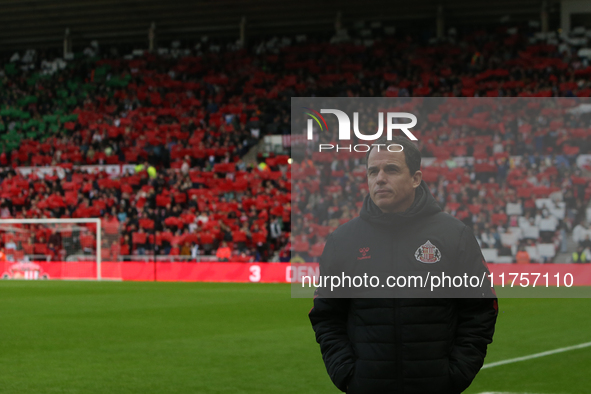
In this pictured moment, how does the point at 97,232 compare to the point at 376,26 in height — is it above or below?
below

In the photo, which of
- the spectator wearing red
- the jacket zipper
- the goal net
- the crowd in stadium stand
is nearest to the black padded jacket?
the jacket zipper

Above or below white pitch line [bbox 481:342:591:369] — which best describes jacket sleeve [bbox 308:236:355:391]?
above

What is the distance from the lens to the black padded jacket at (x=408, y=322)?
11.9 feet

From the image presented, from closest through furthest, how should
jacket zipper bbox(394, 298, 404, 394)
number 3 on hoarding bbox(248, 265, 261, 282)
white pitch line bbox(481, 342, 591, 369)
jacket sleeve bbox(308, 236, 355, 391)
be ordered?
Result: jacket zipper bbox(394, 298, 404, 394)
jacket sleeve bbox(308, 236, 355, 391)
white pitch line bbox(481, 342, 591, 369)
number 3 on hoarding bbox(248, 265, 261, 282)

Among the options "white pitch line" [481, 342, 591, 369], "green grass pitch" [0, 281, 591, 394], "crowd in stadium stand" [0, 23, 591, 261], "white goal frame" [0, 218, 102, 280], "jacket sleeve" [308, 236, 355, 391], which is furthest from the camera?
"crowd in stadium stand" [0, 23, 591, 261]

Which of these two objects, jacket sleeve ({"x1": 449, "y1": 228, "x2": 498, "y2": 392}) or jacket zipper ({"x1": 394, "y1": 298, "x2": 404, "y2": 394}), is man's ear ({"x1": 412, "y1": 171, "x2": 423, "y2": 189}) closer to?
jacket sleeve ({"x1": 449, "y1": 228, "x2": 498, "y2": 392})

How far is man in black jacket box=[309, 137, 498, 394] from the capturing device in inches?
143

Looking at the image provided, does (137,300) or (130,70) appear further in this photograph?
(130,70)

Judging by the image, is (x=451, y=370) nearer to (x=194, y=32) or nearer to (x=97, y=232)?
(x=97, y=232)

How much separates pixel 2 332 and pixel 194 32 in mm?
28879

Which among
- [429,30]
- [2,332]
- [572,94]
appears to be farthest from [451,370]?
[429,30]

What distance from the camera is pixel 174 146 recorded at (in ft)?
106

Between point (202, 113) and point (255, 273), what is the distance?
13159 millimetres

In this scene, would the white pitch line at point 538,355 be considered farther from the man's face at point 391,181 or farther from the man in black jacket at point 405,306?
the man's face at point 391,181
